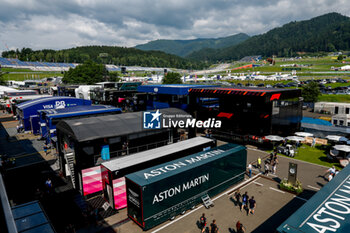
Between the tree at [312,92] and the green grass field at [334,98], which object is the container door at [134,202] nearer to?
the tree at [312,92]

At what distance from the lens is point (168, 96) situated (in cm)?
4356

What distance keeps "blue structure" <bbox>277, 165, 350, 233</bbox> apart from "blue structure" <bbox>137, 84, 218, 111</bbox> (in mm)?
29004

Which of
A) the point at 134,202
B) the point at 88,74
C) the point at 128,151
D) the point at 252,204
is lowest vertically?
the point at 252,204

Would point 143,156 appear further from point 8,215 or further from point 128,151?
point 8,215

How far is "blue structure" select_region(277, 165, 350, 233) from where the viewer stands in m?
9.28

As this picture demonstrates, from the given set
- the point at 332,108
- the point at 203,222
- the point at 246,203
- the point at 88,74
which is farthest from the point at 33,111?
the point at 88,74

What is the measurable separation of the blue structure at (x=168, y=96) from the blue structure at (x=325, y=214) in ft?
95.2

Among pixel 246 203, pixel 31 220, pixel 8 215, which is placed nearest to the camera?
pixel 8 215

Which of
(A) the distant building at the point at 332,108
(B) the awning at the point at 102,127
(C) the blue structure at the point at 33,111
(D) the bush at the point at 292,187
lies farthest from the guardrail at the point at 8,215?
(A) the distant building at the point at 332,108

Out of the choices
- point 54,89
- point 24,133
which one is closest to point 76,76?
point 54,89

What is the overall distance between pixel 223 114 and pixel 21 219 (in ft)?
103

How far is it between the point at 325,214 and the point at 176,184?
845 centimetres

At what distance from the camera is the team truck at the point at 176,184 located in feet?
45.8

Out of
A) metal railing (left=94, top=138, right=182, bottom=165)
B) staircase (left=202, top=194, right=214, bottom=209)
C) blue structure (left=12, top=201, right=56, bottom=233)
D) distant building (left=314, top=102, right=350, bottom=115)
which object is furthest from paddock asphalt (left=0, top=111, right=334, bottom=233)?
distant building (left=314, top=102, right=350, bottom=115)
